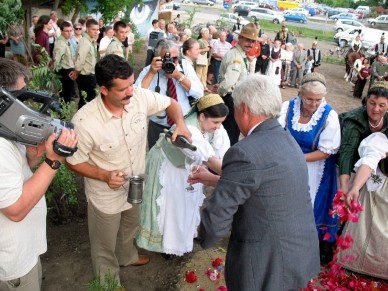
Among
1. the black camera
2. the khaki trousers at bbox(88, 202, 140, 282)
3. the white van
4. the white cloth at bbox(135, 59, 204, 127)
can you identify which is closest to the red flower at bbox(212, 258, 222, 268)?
the khaki trousers at bbox(88, 202, 140, 282)

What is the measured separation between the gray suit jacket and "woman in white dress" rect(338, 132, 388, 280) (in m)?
1.13

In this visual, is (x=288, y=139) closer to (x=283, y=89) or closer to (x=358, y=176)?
(x=358, y=176)

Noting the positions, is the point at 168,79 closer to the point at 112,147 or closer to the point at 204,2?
the point at 112,147

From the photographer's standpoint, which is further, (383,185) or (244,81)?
(383,185)

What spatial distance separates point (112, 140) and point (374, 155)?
2.02m

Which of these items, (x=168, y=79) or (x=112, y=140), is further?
(x=168, y=79)

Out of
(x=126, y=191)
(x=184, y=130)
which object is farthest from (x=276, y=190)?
(x=126, y=191)

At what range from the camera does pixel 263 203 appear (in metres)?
1.86

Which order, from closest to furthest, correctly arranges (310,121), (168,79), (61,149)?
(61,149), (310,121), (168,79)

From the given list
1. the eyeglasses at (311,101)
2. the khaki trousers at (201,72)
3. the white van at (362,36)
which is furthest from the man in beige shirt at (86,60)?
the white van at (362,36)

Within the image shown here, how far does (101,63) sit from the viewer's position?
2.37m

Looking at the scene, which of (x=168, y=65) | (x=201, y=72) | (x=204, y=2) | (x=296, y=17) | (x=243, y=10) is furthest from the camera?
(x=204, y=2)

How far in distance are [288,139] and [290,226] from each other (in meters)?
0.45

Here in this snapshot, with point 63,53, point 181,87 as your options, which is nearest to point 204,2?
point 63,53
